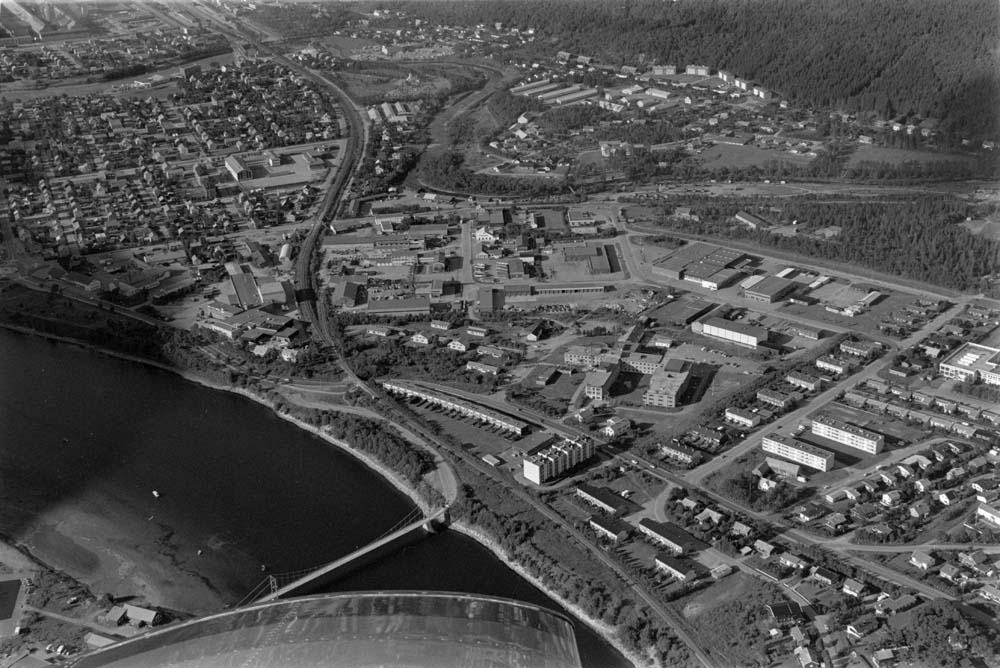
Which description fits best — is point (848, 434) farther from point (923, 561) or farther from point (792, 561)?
point (792, 561)

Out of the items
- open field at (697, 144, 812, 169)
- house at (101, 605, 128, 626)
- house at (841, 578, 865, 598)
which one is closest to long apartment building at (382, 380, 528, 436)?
house at (841, 578, 865, 598)

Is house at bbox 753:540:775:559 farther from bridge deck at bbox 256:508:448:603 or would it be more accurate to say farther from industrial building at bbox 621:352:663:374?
industrial building at bbox 621:352:663:374

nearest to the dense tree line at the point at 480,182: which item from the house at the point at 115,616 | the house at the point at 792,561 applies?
the house at the point at 792,561

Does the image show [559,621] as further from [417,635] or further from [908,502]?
[908,502]

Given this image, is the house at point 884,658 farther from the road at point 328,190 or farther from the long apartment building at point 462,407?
the road at point 328,190

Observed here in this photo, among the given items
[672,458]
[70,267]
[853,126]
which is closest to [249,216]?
[70,267]
